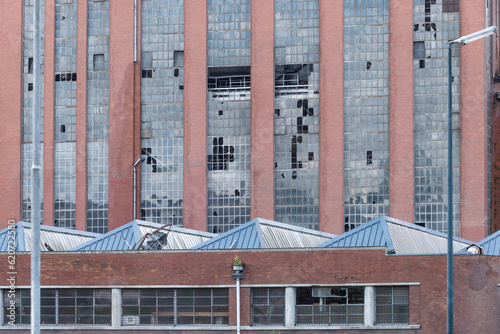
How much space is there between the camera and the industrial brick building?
187 ft

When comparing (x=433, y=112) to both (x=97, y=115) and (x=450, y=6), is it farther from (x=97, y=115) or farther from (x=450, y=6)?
(x=97, y=115)

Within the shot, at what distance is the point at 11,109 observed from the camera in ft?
201

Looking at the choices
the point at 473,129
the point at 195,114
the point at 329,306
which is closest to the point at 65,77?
the point at 195,114

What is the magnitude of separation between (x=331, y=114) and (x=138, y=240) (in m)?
21.5

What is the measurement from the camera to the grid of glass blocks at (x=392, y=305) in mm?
34969

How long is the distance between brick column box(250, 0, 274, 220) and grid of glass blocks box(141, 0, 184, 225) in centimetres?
516

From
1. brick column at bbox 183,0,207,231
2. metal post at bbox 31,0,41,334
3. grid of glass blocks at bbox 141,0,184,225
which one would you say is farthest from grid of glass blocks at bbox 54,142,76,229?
metal post at bbox 31,0,41,334

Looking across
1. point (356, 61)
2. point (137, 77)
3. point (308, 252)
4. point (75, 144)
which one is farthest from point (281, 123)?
point (308, 252)

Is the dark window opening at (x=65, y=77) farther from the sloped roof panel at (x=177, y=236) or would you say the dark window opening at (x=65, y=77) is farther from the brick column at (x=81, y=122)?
the sloped roof panel at (x=177, y=236)

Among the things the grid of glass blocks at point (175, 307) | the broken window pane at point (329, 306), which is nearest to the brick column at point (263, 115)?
the grid of glass blocks at point (175, 307)

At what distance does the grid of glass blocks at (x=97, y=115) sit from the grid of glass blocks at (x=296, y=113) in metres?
12.1

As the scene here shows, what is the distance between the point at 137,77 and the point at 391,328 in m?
31.5

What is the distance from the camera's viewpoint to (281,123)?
58500mm

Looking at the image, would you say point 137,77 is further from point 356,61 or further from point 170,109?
point 356,61
